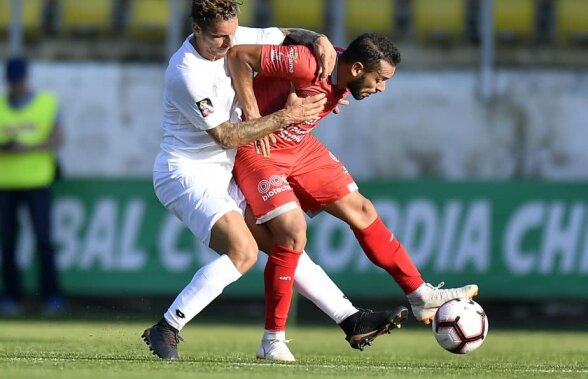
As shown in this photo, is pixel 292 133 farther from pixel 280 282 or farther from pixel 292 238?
pixel 280 282

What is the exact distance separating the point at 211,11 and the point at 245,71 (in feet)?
1.37

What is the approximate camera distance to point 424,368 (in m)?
7.02

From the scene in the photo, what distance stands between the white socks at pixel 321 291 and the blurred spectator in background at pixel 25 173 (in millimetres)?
5396

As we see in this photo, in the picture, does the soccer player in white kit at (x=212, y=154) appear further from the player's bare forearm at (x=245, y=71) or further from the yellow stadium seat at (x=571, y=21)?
the yellow stadium seat at (x=571, y=21)

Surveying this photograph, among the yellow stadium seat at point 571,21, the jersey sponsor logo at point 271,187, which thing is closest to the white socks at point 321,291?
the jersey sponsor logo at point 271,187

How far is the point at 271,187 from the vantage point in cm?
726

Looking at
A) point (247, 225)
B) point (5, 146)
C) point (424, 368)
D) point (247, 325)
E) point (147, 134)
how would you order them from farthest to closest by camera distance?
point (147, 134) < point (5, 146) < point (247, 325) < point (247, 225) < point (424, 368)

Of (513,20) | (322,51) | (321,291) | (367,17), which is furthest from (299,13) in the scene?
(322,51)

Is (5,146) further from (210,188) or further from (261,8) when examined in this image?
(210,188)

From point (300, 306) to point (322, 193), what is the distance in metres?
5.90

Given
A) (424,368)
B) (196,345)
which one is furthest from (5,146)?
(424,368)

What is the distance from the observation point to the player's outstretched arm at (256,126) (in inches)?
281

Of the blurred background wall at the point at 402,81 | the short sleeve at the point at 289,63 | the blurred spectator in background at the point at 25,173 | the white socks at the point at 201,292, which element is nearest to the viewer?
the white socks at the point at 201,292

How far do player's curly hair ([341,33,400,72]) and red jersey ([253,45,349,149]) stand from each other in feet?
0.70
